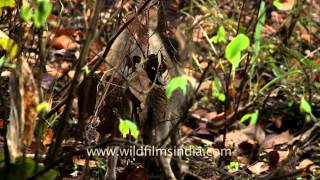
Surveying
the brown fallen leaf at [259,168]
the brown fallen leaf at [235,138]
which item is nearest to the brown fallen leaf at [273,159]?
the brown fallen leaf at [259,168]

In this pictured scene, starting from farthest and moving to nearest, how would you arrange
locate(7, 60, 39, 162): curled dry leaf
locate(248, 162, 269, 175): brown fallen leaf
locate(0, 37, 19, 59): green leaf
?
locate(248, 162, 269, 175): brown fallen leaf
locate(0, 37, 19, 59): green leaf
locate(7, 60, 39, 162): curled dry leaf

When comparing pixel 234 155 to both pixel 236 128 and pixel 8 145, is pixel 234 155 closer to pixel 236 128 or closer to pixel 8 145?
pixel 236 128

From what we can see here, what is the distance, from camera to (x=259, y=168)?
2.21m

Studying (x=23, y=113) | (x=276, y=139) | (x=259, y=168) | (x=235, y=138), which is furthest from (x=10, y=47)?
(x=276, y=139)

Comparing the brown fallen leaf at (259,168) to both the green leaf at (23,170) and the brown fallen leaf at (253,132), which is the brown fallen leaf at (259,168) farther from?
the green leaf at (23,170)

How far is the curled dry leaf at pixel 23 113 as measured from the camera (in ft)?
4.38

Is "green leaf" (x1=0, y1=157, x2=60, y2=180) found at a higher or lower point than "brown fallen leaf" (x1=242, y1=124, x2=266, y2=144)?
lower

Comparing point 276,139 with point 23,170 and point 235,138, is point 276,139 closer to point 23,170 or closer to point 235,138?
point 235,138

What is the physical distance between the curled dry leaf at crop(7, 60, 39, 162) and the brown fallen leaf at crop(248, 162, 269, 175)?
106 centimetres

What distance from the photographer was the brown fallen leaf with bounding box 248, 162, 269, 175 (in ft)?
7.17

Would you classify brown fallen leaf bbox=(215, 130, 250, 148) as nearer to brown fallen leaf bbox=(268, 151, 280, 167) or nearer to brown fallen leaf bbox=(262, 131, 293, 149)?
brown fallen leaf bbox=(262, 131, 293, 149)

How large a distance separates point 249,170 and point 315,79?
3.52 feet

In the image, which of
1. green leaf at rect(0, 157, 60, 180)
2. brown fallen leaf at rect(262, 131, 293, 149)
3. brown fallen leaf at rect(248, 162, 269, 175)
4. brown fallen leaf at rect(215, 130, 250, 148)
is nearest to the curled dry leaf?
green leaf at rect(0, 157, 60, 180)

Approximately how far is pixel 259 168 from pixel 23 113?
1.13m
